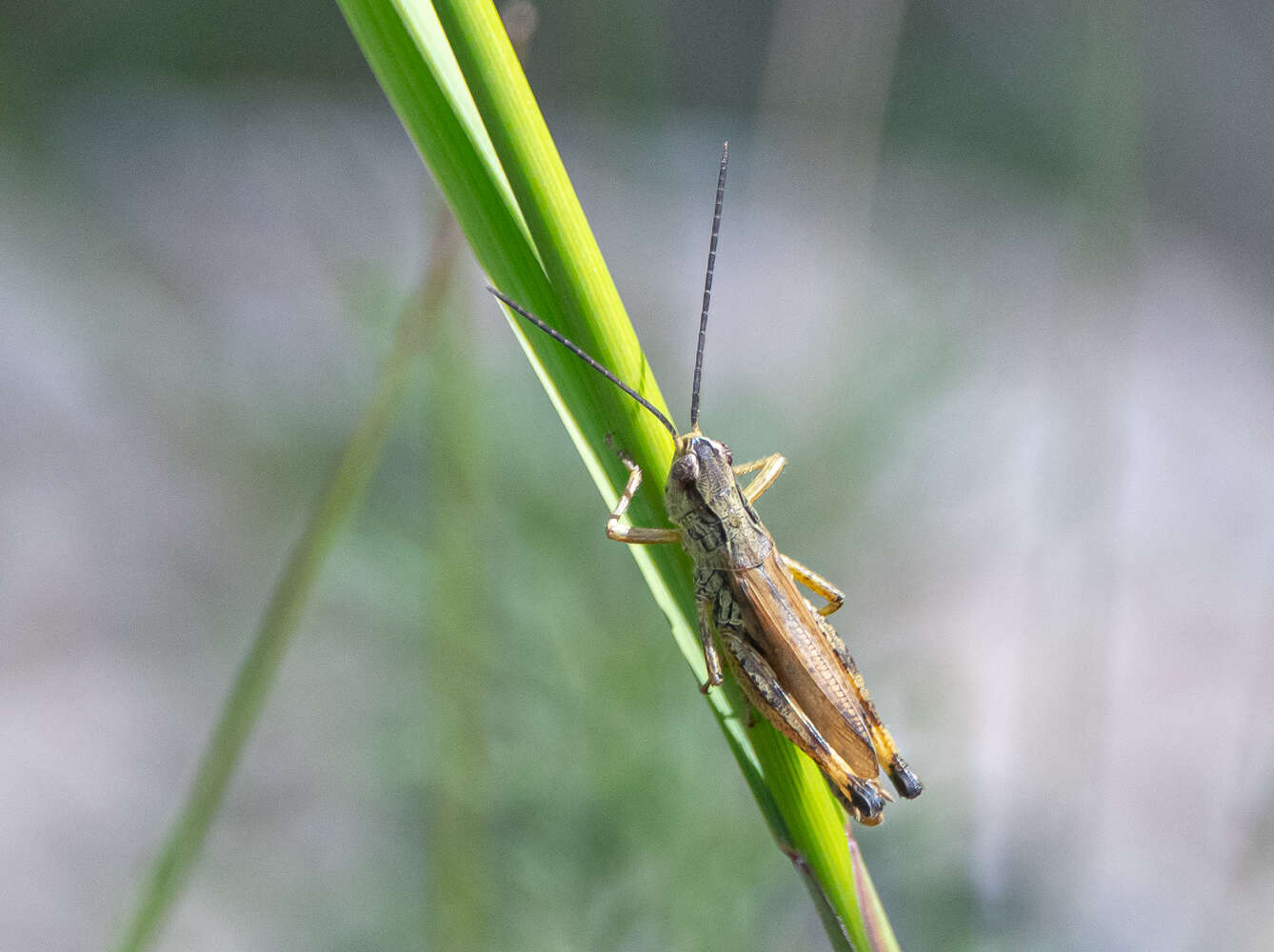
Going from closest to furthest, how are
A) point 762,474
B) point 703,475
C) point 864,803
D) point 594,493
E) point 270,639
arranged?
1. point 270,639
2. point 864,803
3. point 703,475
4. point 762,474
5. point 594,493

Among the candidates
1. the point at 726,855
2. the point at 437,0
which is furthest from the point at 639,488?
the point at 726,855

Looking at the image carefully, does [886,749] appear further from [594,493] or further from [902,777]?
[594,493]

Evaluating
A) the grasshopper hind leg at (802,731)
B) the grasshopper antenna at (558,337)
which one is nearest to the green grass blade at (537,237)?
the grasshopper antenna at (558,337)

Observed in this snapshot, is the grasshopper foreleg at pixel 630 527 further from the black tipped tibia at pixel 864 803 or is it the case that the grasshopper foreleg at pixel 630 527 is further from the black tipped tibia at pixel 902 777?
the black tipped tibia at pixel 902 777

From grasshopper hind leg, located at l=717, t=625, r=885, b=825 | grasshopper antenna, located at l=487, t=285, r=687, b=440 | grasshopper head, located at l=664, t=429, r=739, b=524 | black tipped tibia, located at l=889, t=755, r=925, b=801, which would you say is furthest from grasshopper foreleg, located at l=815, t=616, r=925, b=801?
grasshopper antenna, located at l=487, t=285, r=687, b=440

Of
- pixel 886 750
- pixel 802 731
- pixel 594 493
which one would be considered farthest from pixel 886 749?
pixel 594 493
